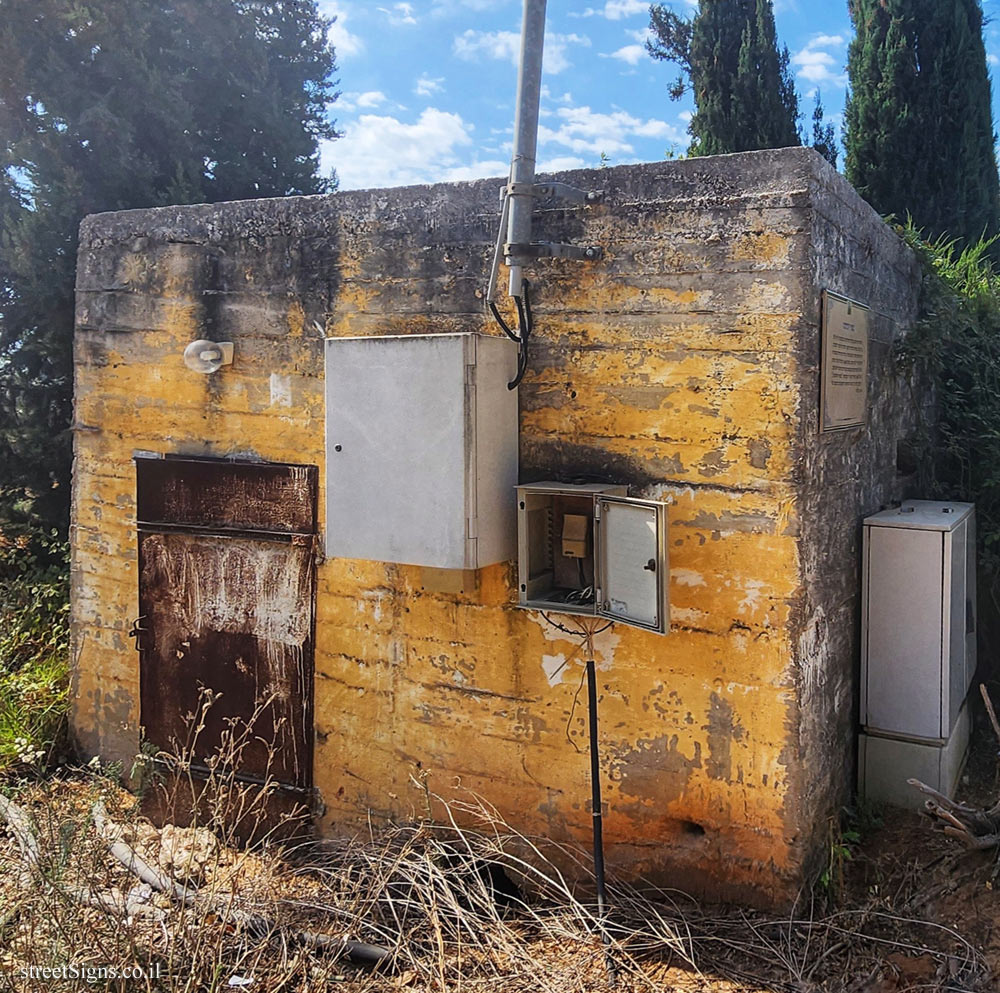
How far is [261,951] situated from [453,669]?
143cm

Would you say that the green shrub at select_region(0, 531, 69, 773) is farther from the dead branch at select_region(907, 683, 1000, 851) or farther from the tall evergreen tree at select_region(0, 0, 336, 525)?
the dead branch at select_region(907, 683, 1000, 851)

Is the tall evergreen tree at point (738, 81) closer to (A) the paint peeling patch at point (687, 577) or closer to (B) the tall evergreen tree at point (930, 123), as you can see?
(B) the tall evergreen tree at point (930, 123)

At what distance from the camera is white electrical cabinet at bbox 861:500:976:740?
4164mm

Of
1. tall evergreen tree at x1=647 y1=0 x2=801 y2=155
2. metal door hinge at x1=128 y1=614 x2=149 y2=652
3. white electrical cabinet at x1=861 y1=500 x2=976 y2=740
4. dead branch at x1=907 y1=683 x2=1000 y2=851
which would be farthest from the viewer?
tall evergreen tree at x1=647 y1=0 x2=801 y2=155

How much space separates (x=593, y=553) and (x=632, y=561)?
26 centimetres

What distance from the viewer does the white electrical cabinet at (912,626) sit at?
164 inches

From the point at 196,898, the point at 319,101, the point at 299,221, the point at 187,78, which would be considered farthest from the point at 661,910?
the point at 319,101

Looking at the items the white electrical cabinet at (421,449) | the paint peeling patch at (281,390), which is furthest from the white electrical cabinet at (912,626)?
the paint peeling patch at (281,390)

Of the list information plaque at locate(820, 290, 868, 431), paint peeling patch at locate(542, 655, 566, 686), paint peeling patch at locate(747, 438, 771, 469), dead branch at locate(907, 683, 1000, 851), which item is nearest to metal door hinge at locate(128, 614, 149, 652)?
paint peeling patch at locate(542, 655, 566, 686)

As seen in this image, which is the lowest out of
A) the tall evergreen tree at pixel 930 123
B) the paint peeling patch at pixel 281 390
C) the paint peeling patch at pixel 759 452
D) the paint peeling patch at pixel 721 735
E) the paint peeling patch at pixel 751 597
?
the paint peeling patch at pixel 721 735

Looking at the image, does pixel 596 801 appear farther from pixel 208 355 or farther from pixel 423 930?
pixel 208 355

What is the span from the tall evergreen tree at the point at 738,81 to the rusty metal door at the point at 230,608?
9.61 metres

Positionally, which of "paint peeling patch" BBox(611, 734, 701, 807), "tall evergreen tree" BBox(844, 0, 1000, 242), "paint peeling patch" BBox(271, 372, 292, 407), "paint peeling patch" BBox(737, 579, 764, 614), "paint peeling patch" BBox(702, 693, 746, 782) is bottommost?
"paint peeling patch" BBox(611, 734, 701, 807)

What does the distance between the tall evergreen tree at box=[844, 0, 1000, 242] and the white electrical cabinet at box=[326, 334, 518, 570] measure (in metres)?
9.18
